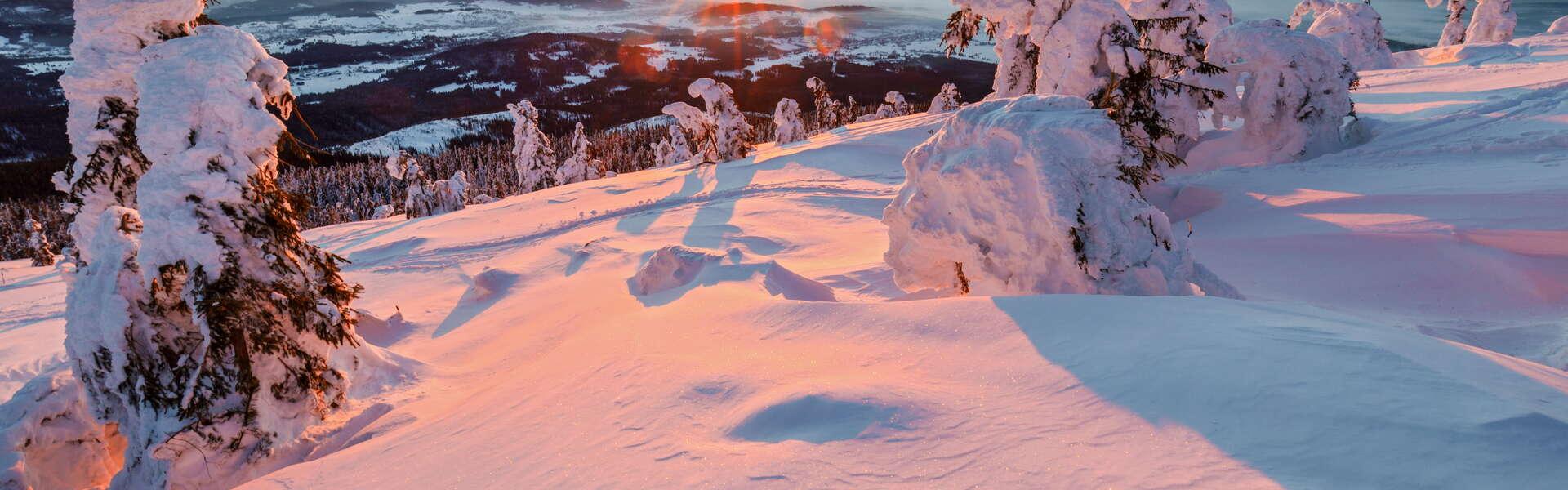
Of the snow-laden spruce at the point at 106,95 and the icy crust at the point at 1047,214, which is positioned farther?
the snow-laden spruce at the point at 106,95

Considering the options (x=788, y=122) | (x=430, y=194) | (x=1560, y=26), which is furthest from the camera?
(x=788, y=122)

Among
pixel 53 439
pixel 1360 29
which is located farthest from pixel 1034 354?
pixel 1360 29

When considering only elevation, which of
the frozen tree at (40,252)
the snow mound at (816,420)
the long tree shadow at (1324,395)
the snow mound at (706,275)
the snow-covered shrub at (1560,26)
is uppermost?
the snow-covered shrub at (1560,26)

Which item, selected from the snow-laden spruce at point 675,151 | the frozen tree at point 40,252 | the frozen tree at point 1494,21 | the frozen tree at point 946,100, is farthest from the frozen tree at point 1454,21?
the frozen tree at point 40,252

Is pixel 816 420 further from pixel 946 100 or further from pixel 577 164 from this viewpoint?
pixel 577 164

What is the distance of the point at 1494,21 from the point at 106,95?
49633 millimetres

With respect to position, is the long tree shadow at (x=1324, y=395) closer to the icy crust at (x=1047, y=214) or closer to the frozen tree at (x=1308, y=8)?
the icy crust at (x=1047, y=214)

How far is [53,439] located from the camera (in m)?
6.43

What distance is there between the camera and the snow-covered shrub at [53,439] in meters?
5.97

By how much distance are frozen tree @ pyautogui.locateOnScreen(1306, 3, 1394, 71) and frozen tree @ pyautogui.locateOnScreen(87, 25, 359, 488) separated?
112 ft

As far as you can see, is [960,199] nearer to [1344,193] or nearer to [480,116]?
[1344,193]

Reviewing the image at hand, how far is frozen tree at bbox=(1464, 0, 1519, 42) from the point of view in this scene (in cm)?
3381

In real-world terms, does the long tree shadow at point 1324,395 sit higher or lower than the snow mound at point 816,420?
higher

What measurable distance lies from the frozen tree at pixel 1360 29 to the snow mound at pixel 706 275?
95.3 feet
